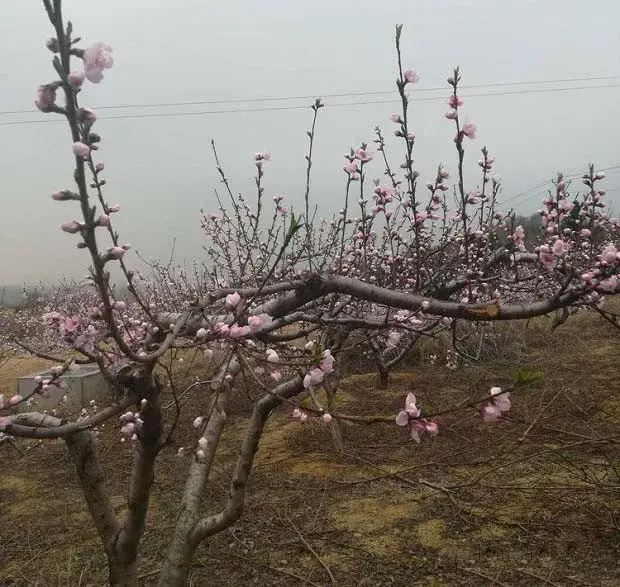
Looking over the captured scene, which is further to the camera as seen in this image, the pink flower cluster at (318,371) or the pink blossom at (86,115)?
the pink flower cluster at (318,371)

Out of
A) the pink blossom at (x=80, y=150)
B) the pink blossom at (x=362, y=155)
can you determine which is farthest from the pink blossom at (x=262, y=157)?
the pink blossom at (x=80, y=150)

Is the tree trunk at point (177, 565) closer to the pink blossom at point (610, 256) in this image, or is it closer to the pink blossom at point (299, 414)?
the pink blossom at point (299, 414)

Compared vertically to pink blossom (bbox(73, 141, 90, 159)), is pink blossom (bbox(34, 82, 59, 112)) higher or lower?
higher

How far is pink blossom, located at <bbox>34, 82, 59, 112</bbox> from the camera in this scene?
0.93m

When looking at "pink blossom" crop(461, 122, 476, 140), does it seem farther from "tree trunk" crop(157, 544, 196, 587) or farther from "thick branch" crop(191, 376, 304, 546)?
"tree trunk" crop(157, 544, 196, 587)

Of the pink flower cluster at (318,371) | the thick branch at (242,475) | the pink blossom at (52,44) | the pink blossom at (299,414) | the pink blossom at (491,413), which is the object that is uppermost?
the pink blossom at (52,44)

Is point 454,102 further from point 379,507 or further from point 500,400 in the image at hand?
point 379,507

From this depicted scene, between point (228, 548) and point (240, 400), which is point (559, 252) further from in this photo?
point (240, 400)

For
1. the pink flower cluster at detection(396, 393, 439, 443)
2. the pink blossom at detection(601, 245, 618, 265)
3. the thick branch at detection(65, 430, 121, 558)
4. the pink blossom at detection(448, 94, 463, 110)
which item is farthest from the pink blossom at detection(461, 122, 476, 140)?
the thick branch at detection(65, 430, 121, 558)

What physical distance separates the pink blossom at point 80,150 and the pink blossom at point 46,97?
123 mm

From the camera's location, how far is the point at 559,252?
2197 mm

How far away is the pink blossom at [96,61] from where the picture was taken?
A: 0.98 metres

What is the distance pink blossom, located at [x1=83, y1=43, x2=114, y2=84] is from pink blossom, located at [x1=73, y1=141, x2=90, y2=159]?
0.18 m

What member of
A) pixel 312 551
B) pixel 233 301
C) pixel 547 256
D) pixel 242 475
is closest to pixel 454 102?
pixel 547 256
